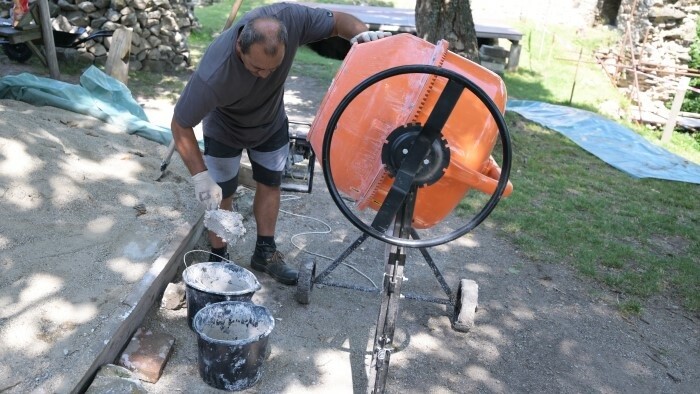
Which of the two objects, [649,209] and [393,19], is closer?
[649,209]

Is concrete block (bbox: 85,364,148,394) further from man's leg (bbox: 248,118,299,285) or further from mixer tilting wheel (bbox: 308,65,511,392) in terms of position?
man's leg (bbox: 248,118,299,285)

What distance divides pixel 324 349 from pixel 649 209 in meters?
3.60

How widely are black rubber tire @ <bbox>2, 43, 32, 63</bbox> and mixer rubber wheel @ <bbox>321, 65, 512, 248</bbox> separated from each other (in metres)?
6.28

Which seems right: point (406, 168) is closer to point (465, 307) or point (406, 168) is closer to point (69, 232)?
point (465, 307)

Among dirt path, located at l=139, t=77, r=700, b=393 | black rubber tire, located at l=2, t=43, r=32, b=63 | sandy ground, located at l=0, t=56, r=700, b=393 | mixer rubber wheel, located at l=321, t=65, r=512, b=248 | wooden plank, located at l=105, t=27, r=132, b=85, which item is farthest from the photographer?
black rubber tire, located at l=2, t=43, r=32, b=63

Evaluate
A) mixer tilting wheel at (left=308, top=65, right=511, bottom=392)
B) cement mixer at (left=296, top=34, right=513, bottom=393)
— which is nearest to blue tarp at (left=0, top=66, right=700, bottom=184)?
cement mixer at (left=296, top=34, right=513, bottom=393)

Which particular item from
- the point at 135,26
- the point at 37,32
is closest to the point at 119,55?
the point at 37,32

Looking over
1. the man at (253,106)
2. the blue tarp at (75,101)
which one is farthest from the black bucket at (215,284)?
the blue tarp at (75,101)

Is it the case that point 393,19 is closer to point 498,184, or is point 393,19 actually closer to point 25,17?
point 25,17

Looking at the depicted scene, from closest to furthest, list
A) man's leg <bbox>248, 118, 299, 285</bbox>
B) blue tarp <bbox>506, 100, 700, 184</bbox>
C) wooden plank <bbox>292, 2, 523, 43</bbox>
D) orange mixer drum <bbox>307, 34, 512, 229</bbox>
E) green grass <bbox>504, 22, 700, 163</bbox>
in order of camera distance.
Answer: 1. orange mixer drum <bbox>307, 34, 512, 229</bbox>
2. man's leg <bbox>248, 118, 299, 285</bbox>
3. blue tarp <bbox>506, 100, 700, 184</bbox>
4. green grass <bbox>504, 22, 700, 163</bbox>
5. wooden plank <bbox>292, 2, 523, 43</bbox>

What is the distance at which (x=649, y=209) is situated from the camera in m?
5.23

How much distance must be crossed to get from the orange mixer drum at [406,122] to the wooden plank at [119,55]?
13.4 feet

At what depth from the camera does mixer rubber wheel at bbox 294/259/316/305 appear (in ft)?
10.0

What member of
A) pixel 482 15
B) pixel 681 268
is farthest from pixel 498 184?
pixel 482 15
